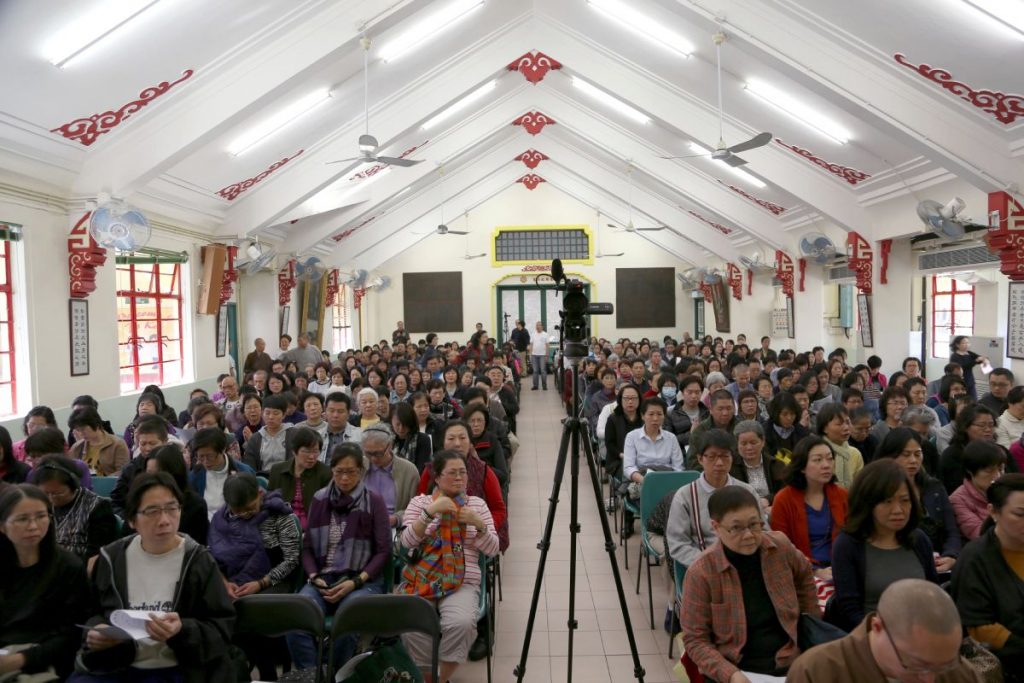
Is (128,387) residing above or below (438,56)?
below

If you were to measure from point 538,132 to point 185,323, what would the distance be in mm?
8690

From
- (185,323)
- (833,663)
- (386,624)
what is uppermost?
(185,323)

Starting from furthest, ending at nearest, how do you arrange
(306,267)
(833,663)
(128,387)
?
(306,267)
(128,387)
(833,663)

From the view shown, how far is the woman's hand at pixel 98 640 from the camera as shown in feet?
8.18

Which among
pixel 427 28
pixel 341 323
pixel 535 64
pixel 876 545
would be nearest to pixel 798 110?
pixel 535 64

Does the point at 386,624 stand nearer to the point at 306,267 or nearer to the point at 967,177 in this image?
the point at 967,177

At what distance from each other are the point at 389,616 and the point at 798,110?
7719 mm

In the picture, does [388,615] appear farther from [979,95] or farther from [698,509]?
[979,95]

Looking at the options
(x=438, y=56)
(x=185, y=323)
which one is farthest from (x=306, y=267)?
(x=438, y=56)

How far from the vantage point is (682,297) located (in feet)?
66.1

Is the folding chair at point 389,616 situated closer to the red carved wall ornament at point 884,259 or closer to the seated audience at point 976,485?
the seated audience at point 976,485

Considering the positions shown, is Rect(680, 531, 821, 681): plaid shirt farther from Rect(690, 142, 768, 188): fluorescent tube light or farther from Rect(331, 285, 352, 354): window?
Rect(331, 285, 352, 354): window

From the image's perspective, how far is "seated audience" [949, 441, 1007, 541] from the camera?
3521 millimetres

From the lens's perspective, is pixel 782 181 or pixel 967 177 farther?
pixel 782 181
